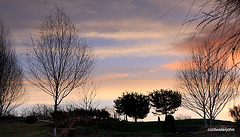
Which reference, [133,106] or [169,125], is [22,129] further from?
[133,106]

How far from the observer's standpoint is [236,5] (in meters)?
2.34

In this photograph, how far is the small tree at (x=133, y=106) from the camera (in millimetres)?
33250

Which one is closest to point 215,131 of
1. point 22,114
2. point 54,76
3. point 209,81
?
point 209,81

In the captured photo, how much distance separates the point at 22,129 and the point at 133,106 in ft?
65.0

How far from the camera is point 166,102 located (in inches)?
1286

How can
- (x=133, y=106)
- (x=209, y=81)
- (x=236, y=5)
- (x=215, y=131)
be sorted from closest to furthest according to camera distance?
(x=236, y=5), (x=215, y=131), (x=209, y=81), (x=133, y=106)

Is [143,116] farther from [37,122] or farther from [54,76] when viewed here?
→ [54,76]

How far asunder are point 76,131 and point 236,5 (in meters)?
14.9

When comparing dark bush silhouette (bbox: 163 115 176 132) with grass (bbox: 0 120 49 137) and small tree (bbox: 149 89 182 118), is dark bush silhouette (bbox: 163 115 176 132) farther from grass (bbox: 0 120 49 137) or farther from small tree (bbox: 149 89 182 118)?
grass (bbox: 0 120 49 137)

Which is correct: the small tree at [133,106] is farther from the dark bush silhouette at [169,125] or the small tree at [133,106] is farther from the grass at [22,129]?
the grass at [22,129]

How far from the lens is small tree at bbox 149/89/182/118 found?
107 feet

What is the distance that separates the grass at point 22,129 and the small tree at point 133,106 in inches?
697

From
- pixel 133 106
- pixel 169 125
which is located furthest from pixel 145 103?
pixel 169 125

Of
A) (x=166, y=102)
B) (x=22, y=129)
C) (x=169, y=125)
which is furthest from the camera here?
(x=166, y=102)
